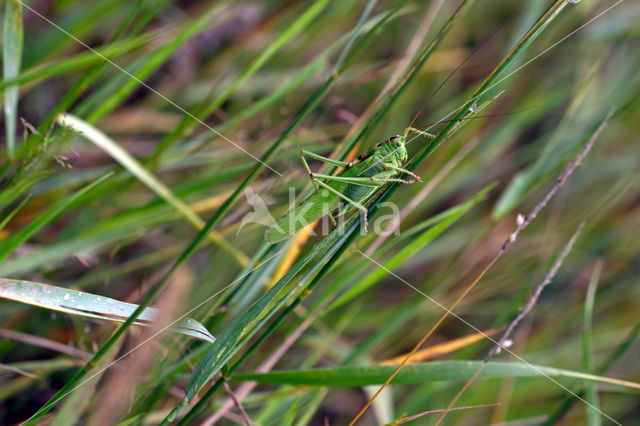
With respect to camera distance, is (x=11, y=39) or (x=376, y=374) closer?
(x=376, y=374)

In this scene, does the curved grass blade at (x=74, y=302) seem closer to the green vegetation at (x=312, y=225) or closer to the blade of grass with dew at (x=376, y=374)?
the green vegetation at (x=312, y=225)

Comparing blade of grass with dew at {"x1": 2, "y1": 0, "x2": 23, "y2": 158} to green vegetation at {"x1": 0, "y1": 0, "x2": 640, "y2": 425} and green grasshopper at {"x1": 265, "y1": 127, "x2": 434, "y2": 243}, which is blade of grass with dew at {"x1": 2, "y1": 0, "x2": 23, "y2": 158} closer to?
green vegetation at {"x1": 0, "y1": 0, "x2": 640, "y2": 425}

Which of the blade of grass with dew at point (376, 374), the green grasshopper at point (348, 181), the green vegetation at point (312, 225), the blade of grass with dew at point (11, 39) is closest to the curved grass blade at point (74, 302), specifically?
the green vegetation at point (312, 225)

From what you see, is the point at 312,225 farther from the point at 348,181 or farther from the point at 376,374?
the point at 376,374

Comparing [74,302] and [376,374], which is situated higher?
[74,302]

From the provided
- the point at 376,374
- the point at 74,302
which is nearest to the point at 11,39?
the point at 74,302

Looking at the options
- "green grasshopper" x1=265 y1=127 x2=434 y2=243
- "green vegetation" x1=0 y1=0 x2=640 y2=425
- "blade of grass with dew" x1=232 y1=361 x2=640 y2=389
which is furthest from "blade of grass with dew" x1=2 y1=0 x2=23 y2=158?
"blade of grass with dew" x1=232 y1=361 x2=640 y2=389

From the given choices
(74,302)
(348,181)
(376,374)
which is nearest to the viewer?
(74,302)
